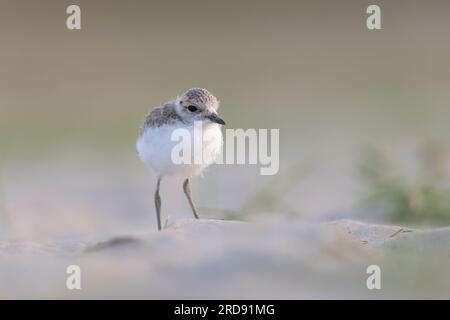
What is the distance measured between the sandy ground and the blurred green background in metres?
2.06

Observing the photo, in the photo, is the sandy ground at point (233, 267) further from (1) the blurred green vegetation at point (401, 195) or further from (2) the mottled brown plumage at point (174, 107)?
(1) the blurred green vegetation at point (401, 195)

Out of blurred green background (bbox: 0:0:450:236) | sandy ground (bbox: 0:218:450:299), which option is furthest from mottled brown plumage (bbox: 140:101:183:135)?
blurred green background (bbox: 0:0:450:236)

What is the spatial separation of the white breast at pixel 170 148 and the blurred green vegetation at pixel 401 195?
1.59 meters

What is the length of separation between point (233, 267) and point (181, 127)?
122 cm

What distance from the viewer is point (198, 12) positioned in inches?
394

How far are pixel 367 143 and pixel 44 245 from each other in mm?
3768

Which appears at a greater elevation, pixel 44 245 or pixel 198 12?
pixel 198 12

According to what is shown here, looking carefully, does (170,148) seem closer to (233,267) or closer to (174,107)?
(174,107)

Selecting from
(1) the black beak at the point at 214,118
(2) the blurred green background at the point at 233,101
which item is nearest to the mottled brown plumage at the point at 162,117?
(1) the black beak at the point at 214,118

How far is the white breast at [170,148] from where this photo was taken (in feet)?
15.2

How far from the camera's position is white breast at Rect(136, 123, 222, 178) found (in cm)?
463

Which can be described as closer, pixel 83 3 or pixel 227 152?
pixel 227 152
